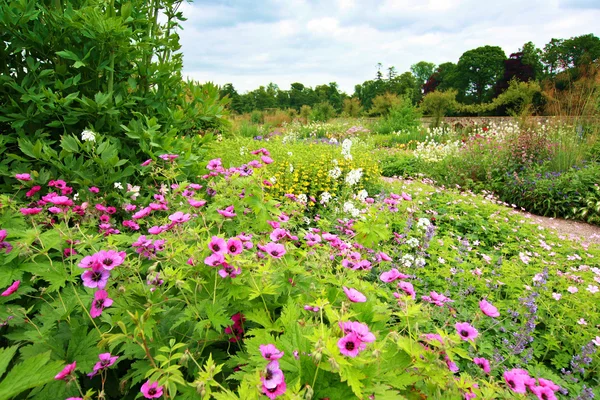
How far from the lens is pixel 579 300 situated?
2.58 meters

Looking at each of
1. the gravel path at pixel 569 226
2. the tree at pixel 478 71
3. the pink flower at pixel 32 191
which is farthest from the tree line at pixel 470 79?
the pink flower at pixel 32 191

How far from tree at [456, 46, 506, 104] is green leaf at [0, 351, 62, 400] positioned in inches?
1998

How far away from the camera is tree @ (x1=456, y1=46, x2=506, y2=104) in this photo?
1734 inches

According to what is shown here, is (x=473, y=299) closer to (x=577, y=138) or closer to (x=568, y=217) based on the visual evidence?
(x=568, y=217)

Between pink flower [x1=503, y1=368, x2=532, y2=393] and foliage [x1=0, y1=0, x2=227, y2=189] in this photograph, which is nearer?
pink flower [x1=503, y1=368, x2=532, y2=393]

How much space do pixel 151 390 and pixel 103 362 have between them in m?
0.23

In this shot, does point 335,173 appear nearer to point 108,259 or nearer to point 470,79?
point 108,259

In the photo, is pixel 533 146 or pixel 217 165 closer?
pixel 217 165

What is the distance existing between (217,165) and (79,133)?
1.12 metres

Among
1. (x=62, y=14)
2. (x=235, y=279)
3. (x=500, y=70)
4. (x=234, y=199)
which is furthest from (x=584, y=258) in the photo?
(x=500, y=70)

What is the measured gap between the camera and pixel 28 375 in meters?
0.78

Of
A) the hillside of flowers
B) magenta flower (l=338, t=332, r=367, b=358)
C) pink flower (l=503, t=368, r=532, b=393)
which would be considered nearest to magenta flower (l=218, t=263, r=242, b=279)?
the hillside of flowers

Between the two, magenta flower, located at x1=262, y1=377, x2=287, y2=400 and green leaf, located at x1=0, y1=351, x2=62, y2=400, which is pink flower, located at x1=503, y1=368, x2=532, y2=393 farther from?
green leaf, located at x1=0, y1=351, x2=62, y2=400

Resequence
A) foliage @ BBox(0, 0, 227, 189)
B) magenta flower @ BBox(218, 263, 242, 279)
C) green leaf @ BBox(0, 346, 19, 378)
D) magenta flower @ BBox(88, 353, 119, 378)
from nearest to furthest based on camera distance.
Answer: green leaf @ BBox(0, 346, 19, 378), magenta flower @ BBox(88, 353, 119, 378), magenta flower @ BBox(218, 263, 242, 279), foliage @ BBox(0, 0, 227, 189)
